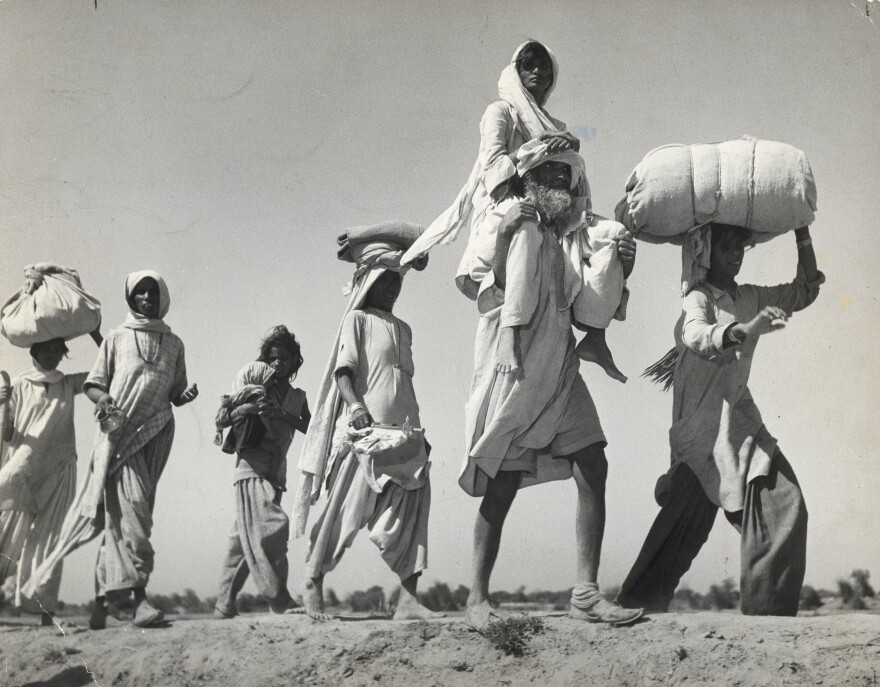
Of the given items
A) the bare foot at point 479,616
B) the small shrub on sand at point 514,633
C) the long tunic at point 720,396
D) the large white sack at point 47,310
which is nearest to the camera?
the small shrub on sand at point 514,633

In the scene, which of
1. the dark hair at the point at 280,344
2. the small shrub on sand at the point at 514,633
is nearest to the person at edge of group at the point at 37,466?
the dark hair at the point at 280,344

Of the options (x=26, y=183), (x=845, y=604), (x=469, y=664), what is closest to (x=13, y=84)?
(x=26, y=183)

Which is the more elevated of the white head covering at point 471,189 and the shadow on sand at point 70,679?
the white head covering at point 471,189

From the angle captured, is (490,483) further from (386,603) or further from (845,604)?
(845,604)

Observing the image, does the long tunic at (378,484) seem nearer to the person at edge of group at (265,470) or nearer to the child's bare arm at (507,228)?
the person at edge of group at (265,470)

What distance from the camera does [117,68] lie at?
30.2 feet

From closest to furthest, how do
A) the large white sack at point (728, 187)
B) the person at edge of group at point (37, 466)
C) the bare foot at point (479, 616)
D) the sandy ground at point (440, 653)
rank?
1. the sandy ground at point (440, 653)
2. the bare foot at point (479, 616)
3. the large white sack at point (728, 187)
4. the person at edge of group at point (37, 466)

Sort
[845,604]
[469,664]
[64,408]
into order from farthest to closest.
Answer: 1. [64,408]
2. [845,604]
3. [469,664]

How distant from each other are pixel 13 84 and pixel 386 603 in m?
3.93

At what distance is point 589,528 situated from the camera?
7703mm

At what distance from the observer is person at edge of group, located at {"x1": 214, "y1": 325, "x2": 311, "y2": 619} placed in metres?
8.30

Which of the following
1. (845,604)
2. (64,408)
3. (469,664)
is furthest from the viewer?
(64,408)

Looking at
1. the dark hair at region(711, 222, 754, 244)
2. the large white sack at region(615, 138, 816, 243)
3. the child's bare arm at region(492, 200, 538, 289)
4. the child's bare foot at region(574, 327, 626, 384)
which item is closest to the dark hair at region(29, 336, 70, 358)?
the child's bare arm at region(492, 200, 538, 289)

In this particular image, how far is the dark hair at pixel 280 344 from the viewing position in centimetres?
869
